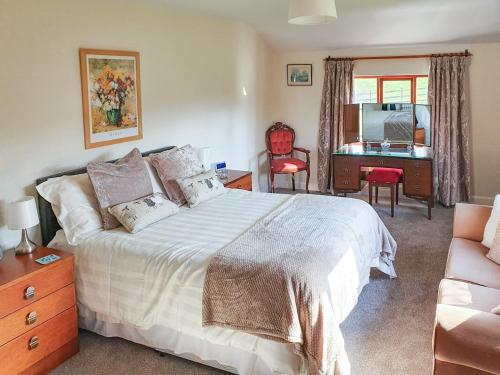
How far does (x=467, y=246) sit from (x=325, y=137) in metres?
3.29

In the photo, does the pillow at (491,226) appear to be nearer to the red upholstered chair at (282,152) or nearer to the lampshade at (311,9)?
the lampshade at (311,9)

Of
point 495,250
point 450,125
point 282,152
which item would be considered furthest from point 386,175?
point 495,250

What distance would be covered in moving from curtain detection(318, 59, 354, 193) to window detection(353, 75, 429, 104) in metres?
0.22

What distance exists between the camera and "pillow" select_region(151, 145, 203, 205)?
384 centimetres

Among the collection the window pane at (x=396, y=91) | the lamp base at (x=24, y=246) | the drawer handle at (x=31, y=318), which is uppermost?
the window pane at (x=396, y=91)

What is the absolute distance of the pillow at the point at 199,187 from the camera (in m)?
3.80

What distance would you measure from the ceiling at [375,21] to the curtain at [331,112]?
0.30 meters

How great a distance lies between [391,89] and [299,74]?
1225mm

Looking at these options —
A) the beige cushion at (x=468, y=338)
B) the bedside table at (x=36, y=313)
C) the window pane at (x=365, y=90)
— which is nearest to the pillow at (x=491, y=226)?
the beige cushion at (x=468, y=338)

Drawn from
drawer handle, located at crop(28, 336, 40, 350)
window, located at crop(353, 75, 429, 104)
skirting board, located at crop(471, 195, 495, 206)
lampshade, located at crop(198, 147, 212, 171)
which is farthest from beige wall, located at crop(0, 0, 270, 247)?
skirting board, located at crop(471, 195, 495, 206)

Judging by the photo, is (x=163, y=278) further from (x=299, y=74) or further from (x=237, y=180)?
(x=299, y=74)

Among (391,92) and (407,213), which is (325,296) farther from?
(391,92)

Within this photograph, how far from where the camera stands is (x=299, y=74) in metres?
6.45

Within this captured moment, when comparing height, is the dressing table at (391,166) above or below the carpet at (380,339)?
above
